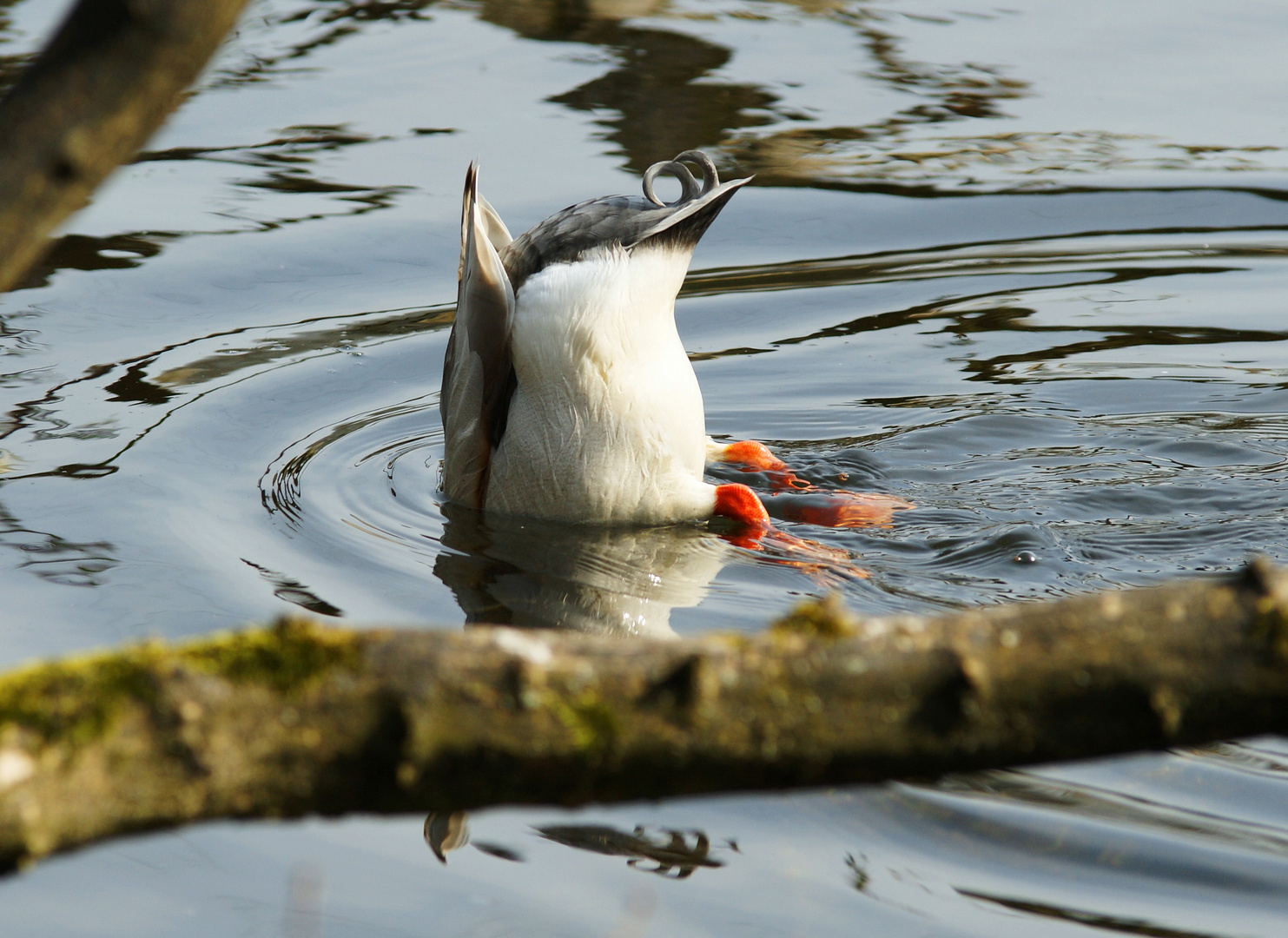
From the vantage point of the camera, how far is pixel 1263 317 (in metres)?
6.55

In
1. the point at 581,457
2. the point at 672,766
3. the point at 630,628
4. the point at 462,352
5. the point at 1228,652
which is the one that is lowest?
the point at 630,628

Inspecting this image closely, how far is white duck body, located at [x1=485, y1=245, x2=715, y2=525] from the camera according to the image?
454 cm

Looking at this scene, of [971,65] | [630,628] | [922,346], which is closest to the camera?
[630,628]

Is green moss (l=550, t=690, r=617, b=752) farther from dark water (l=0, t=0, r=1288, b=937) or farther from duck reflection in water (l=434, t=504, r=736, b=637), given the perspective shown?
duck reflection in water (l=434, t=504, r=736, b=637)

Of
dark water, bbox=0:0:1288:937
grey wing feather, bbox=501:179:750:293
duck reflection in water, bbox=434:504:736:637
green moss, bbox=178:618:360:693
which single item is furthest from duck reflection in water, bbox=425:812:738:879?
grey wing feather, bbox=501:179:750:293

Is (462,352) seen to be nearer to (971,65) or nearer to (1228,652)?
(1228,652)

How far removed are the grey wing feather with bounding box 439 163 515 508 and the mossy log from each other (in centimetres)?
338

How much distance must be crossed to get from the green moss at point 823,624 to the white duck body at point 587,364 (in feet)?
10.4

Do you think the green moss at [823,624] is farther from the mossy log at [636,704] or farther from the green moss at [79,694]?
the green moss at [79,694]

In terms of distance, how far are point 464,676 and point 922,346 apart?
549 cm

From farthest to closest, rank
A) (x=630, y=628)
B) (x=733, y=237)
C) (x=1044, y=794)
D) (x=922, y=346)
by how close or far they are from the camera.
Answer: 1. (x=733, y=237)
2. (x=922, y=346)
3. (x=630, y=628)
4. (x=1044, y=794)

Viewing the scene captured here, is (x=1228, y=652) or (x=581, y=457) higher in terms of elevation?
(x=1228, y=652)

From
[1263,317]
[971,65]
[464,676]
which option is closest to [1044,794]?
[464,676]

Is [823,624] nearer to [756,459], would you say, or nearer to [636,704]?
[636,704]
